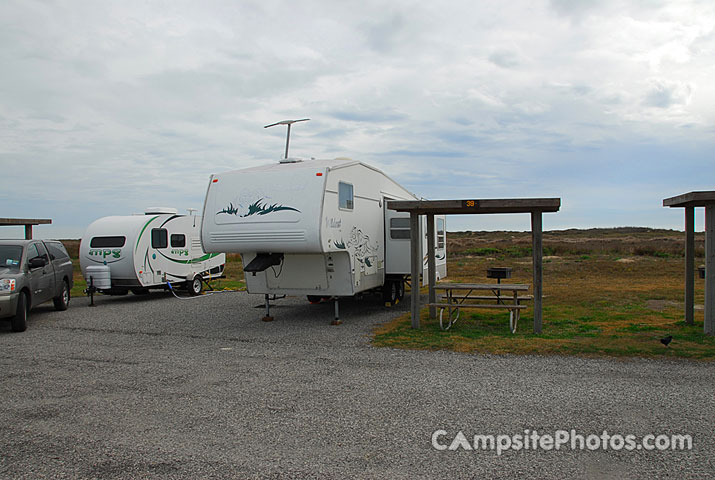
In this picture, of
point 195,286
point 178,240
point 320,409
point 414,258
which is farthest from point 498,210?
point 195,286

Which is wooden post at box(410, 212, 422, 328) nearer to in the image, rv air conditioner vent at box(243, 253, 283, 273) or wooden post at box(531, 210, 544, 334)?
wooden post at box(531, 210, 544, 334)

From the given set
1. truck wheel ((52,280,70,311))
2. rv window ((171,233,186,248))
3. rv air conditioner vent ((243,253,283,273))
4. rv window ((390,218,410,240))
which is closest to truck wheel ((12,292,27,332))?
truck wheel ((52,280,70,311))

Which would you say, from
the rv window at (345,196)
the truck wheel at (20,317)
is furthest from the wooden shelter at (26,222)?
the rv window at (345,196)

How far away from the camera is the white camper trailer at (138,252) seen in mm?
15055

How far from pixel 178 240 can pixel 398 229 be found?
23.1 feet

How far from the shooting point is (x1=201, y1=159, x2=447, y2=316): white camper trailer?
10.0 meters

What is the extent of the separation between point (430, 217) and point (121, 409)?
826 cm

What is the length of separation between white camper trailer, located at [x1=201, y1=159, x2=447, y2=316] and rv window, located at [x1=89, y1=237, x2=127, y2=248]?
5469 mm

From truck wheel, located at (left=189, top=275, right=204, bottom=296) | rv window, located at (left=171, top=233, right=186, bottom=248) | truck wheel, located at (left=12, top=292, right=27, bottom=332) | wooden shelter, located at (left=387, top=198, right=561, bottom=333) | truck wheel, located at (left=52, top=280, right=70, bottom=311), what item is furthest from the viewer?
truck wheel, located at (left=189, top=275, right=204, bottom=296)

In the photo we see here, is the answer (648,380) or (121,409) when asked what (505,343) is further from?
(121,409)

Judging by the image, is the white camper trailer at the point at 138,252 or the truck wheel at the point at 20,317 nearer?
the truck wheel at the point at 20,317

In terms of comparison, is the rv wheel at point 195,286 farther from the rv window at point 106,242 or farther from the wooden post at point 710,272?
the wooden post at point 710,272

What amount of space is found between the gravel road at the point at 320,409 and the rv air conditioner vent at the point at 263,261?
148 cm

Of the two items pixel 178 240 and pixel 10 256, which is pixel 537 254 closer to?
pixel 10 256
